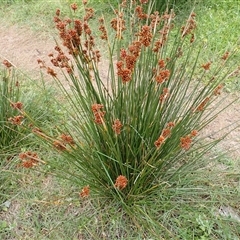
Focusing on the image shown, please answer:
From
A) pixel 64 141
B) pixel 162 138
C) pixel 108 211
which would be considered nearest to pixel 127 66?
pixel 162 138

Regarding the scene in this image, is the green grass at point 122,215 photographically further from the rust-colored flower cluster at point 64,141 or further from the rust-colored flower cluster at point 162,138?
the rust-colored flower cluster at point 162,138

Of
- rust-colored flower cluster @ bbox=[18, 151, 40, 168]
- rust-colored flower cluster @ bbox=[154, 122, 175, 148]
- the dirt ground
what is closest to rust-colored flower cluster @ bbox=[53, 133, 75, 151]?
rust-colored flower cluster @ bbox=[18, 151, 40, 168]

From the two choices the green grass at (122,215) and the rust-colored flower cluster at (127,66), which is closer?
the rust-colored flower cluster at (127,66)

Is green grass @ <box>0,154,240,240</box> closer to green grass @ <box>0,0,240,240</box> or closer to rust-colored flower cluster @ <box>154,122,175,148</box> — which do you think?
green grass @ <box>0,0,240,240</box>

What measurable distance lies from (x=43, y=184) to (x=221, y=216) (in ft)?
3.36

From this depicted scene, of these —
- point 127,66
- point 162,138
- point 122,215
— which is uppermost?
point 127,66

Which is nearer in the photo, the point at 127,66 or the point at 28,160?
the point at 127,66

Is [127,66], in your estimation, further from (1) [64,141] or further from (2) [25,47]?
(2) [25,47]

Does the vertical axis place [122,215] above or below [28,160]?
below

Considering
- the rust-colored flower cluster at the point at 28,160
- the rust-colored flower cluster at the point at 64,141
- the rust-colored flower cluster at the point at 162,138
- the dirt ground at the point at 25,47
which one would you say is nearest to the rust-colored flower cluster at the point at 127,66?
the rust-colored flower cluster at the point at 162,138

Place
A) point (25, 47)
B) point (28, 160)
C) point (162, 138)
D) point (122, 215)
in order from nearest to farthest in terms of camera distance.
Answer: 1. point (162, 138)
2. point (28, 160)
3. point (122, 215)
4. point (25, 47)

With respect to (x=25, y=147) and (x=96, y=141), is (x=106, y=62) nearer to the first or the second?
(x=25, y=147)

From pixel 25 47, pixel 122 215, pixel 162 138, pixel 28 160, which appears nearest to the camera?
pixel 162 138

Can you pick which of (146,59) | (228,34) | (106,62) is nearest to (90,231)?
(146,59)
